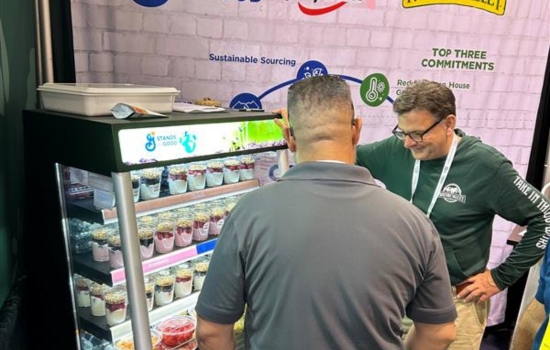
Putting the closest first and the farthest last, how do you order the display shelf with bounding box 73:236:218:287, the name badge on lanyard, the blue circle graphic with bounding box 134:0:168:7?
the name badge on lanyard → the display shelf with bounding box 73:236:218:287 → the blue circle graphic with bounding box 134:0:168:7

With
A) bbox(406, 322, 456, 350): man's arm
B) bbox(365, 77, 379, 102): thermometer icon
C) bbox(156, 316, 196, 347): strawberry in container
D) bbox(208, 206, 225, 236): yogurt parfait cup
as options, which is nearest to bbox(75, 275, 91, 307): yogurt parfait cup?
bbox(156, 316, 196, 347): strawberry in container

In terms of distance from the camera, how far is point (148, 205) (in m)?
1.99

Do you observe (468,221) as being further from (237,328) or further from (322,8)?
(322,8)

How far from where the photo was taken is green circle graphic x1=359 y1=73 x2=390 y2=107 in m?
3.44

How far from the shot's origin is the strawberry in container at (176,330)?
2238 millimetres

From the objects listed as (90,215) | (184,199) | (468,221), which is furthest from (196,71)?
(468,221)

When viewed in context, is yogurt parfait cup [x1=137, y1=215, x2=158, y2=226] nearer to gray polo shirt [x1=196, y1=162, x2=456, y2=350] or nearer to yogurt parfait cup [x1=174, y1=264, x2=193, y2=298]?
yogurt parfait cup [x1=174, y1=264, x2=193, y2=298]

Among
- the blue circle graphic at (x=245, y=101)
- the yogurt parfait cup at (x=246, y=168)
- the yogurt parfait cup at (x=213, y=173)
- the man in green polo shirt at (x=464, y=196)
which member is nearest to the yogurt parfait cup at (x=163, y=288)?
the yogurt parfait cup at (x=213, y=173)

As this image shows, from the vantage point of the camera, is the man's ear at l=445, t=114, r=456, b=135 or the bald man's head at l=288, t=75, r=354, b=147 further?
the man's ear at l=445, t=114, r=456, b=135

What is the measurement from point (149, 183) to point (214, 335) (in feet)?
2.54

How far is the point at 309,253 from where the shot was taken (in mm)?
1326

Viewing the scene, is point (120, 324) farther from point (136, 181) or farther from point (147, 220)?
point (136, 181)

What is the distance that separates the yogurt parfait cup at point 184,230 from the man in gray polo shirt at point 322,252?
2.53 ft

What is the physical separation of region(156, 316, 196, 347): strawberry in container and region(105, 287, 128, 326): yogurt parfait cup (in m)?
0.21
